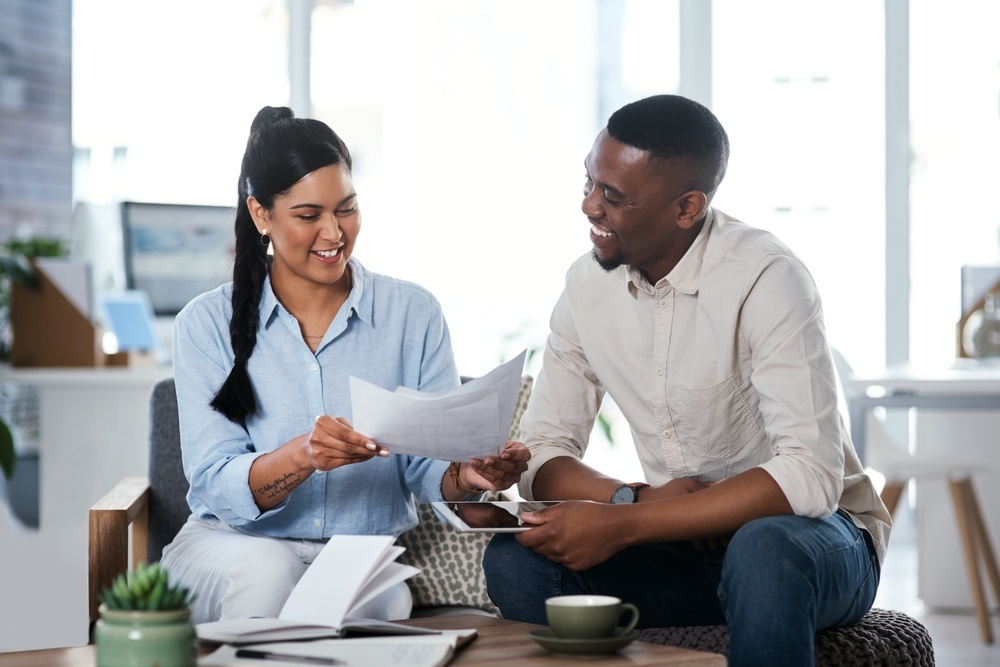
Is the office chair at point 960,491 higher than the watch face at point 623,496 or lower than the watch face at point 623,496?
lower

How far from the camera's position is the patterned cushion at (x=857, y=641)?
5.25ft

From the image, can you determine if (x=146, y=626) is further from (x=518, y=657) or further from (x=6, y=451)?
(x=6, y=451)

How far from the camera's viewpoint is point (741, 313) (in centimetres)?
177

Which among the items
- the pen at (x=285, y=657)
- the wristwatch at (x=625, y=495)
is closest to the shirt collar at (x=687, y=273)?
the wristwatch at (x=625, y=495)

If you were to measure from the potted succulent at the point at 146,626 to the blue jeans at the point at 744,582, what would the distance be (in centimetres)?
68

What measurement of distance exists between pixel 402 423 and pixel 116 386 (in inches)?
75.7

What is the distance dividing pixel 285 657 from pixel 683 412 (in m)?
0.80

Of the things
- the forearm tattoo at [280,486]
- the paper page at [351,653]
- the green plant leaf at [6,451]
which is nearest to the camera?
the paper page at [351,653]

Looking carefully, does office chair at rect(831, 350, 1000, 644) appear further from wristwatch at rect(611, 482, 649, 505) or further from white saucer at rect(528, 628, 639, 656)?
white saucer at rect(528, 628, 639, 656)

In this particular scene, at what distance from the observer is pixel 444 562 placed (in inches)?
82.8

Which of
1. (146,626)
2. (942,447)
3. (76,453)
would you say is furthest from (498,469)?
(942,447)

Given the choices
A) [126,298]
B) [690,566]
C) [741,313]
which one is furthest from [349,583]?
[126,298]

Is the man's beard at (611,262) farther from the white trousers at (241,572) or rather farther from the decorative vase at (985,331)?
the decorative vase at (985,331)

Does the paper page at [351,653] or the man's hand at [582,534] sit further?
the man's hand at [582,534]
